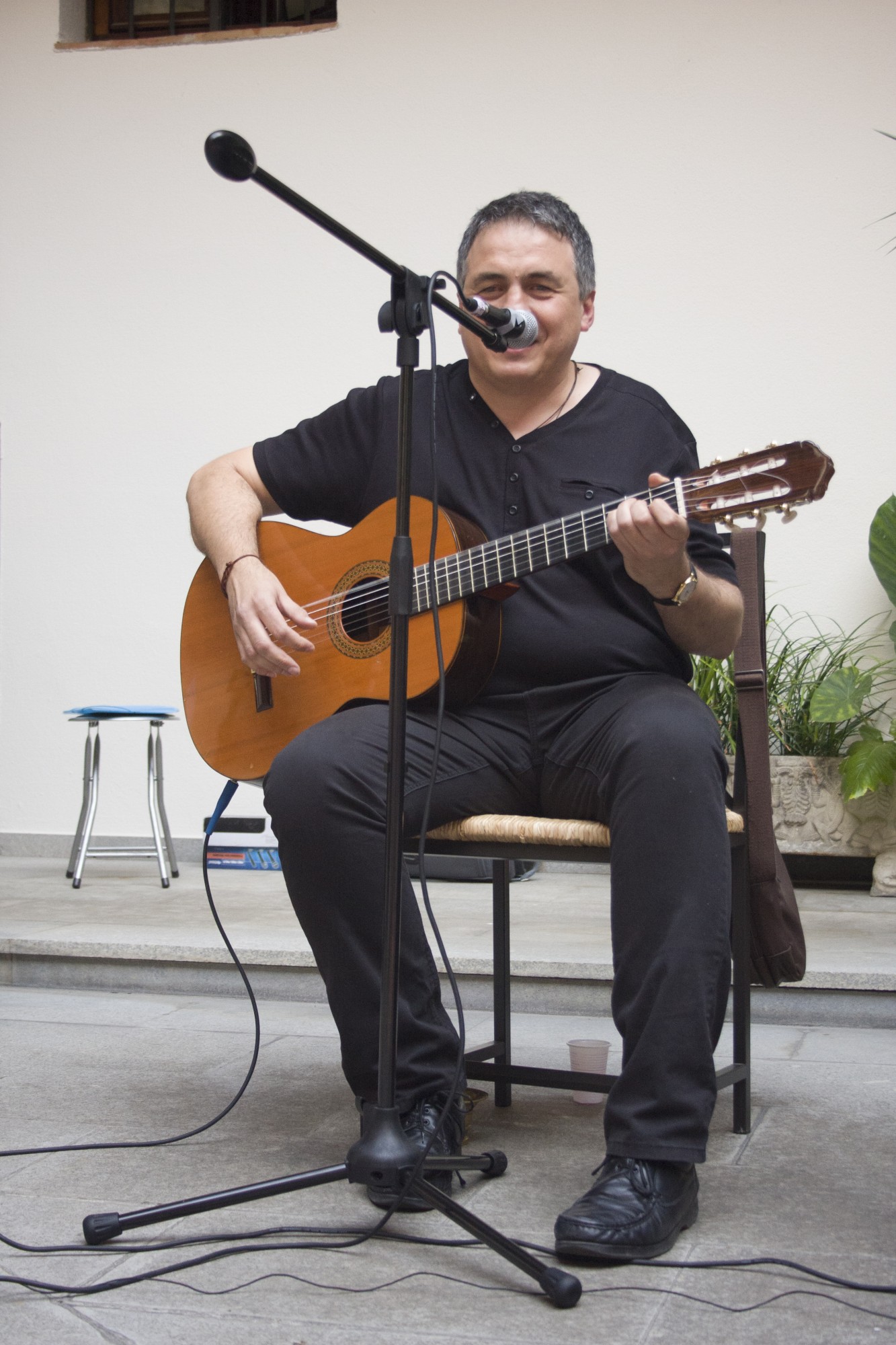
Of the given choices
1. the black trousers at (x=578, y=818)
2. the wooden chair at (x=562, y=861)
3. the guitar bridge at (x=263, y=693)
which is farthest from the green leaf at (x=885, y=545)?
the guitar bridge at (x=263, y=693)

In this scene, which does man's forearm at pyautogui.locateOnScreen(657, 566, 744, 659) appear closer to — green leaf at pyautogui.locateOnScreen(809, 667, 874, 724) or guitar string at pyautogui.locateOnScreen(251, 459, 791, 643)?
guitar string at pyautogui.locateOnScreen(251, 459, 791, 643)

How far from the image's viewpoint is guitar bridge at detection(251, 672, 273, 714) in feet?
5.99

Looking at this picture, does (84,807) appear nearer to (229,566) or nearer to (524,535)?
(229,566)

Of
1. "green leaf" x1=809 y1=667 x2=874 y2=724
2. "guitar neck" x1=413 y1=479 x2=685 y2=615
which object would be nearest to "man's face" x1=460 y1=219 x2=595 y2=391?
"guitar neck" x1=413 y1=479 x2=685 y2=615

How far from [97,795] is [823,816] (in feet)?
7.63

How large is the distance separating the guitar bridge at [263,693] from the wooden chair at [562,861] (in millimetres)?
337

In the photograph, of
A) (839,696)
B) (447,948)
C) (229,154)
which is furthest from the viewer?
(839,696)

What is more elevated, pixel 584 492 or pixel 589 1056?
pixel 584 492

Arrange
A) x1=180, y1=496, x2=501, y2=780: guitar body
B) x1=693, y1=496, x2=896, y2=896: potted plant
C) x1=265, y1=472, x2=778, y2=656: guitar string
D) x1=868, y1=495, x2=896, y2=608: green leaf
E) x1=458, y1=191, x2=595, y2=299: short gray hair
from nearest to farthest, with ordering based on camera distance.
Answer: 1. x1=265, y1=472, x2=778, y2=656: guitar string
2. x1=180, y1=496, x2=501, y2=780: guitar body
3. x1=458, y1=191, x2=595, y2=299: short gray hair
4. x1=693, y1=496, x2=896, y2=896: potted plant
5. x1=868, y1=495, x2=896, y2=608: green leaf

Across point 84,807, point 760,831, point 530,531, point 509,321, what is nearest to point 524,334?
point 509,321

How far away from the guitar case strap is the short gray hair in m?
0.44

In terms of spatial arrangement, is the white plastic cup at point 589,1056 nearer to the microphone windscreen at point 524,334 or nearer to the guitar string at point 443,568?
the guitar string at point 443,568

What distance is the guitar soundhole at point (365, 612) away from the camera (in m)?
1.74

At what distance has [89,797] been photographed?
4.10 meters
